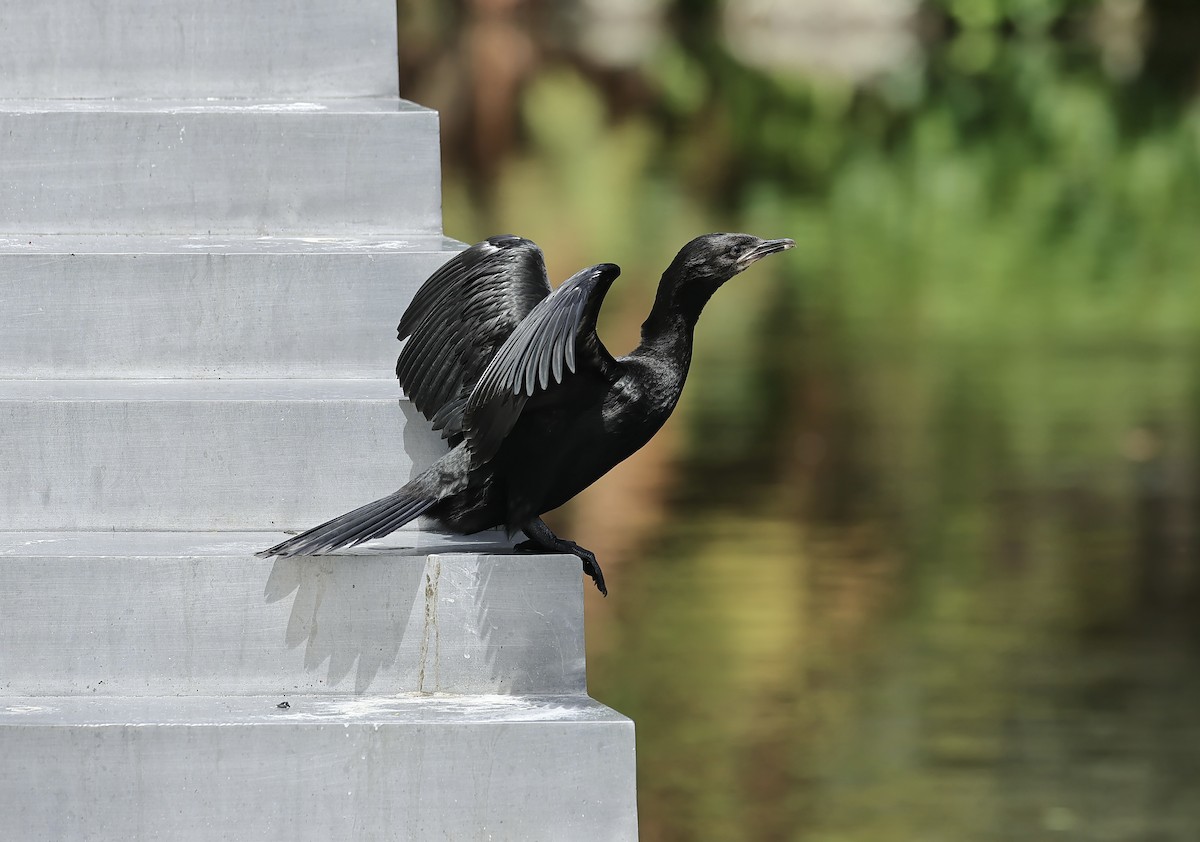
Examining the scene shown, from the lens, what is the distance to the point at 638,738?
4609 millimetres

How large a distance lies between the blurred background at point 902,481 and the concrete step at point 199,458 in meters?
1.27

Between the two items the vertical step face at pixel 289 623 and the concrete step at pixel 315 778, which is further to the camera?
the vertical step face at pixel 289 623

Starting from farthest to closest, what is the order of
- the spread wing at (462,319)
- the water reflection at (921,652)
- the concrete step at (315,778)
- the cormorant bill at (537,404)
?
the water reflection at (921,652) < the spread wing at (462,319) < the cormorant bill at (537,404) < the concrete step at (315,778)

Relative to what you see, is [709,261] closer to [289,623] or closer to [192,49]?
[289,623]

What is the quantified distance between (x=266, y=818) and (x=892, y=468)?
4373mm

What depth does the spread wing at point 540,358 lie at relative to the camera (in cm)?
284

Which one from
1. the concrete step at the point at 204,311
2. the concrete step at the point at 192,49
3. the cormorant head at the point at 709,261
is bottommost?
→ the concrete step at the point at 204,311

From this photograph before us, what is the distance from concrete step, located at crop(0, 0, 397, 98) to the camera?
390cm

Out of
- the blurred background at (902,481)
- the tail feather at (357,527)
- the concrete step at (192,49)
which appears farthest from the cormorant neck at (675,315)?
the blurred background at (902,481)

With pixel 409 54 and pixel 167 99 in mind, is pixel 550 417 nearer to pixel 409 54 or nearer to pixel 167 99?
pixel 167 99

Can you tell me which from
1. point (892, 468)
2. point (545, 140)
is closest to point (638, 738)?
point (892, 468)

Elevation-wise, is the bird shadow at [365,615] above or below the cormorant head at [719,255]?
below

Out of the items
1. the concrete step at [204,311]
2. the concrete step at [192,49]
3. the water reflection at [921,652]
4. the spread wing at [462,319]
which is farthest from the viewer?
the water reflection at [921,652]

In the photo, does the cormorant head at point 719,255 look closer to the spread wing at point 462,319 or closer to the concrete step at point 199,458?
the spread wing at point 462,319
